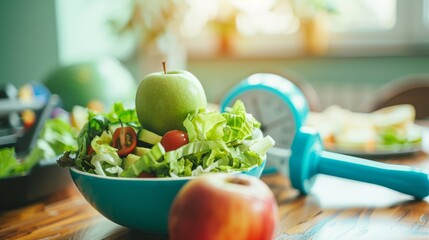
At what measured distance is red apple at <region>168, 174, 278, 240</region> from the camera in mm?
505

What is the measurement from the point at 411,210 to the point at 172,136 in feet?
1.48

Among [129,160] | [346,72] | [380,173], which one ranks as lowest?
[346,72]

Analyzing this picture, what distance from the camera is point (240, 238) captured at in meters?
0.52

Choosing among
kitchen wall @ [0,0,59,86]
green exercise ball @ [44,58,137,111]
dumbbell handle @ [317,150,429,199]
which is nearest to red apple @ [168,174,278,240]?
dumbbell handle @ [317,150,429,199]

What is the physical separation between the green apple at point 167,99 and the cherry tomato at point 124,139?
0.10 feet

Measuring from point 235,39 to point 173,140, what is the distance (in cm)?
293

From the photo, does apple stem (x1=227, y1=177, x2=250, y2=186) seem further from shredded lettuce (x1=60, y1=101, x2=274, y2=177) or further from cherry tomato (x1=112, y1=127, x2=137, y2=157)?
cherry tomato (x1=112, y1=127, x2=137, y2=157)

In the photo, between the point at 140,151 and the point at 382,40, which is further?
the point at 382,40

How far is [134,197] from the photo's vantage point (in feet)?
2.21

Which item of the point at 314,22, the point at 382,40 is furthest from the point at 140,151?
the point at 382,40

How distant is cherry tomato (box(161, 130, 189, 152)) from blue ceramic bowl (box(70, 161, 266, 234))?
0.22ft

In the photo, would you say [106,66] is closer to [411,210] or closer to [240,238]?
[411,210]

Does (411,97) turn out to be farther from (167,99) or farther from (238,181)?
(238,181)

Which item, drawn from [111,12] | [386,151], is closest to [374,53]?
[111,12]
